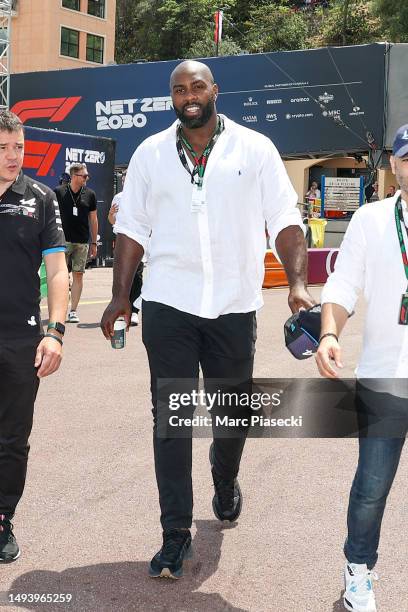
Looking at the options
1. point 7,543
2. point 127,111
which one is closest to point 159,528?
point 7,543

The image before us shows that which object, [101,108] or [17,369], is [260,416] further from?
[101,108]

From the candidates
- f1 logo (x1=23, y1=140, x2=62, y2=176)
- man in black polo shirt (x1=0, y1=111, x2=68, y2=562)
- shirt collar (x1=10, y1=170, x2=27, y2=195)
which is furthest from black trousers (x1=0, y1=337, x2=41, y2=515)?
f1 logo (x1=23, y1=140, x2=62, y2=176)

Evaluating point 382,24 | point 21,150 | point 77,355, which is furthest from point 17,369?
point 382,24

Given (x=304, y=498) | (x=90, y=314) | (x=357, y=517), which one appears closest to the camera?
(x=357, y=517)

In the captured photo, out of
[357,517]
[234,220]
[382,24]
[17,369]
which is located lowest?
[357,517]

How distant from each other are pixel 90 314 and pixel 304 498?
745 centimetres

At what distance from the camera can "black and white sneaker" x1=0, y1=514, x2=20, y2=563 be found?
12.2 ft

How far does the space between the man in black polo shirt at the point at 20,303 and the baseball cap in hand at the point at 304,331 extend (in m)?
0.97

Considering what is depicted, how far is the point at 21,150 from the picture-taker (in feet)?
12.0

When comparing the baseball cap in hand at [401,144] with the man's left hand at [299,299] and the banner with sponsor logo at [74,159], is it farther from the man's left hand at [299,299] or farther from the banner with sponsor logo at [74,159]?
the banner with sponsor logo at [74,159]

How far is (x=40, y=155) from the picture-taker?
16.8m

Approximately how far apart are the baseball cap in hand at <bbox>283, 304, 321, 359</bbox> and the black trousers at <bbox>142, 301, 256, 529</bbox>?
14.3 inches

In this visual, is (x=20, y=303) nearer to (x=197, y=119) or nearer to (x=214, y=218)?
(x=214, y=218)

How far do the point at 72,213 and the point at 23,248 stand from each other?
7.22 m
